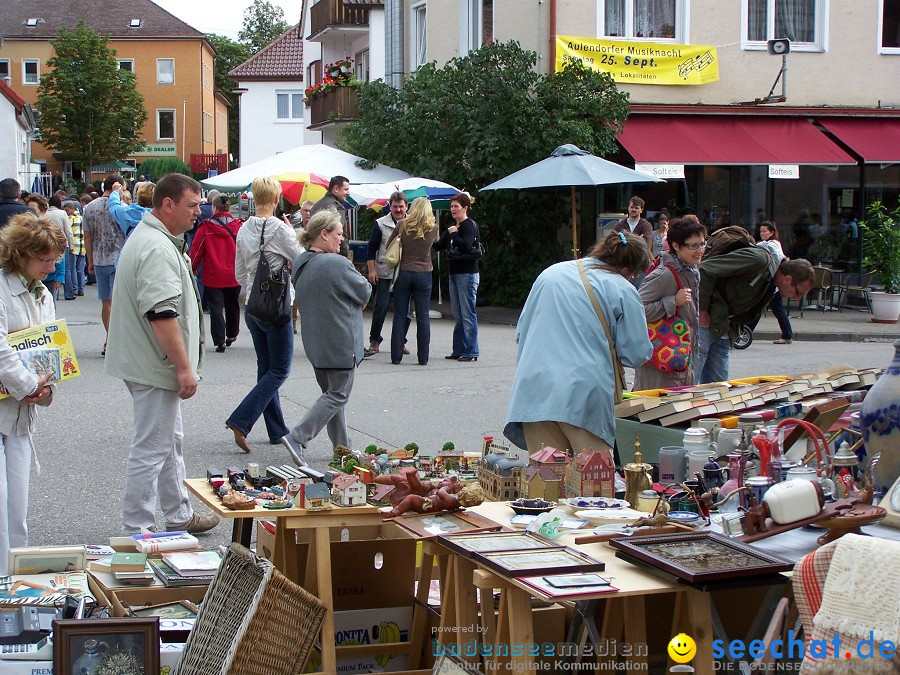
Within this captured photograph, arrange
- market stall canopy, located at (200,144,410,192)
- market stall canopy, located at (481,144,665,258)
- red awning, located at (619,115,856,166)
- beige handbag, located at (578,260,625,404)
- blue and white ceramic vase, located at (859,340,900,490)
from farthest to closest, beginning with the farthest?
red awning, located at (619,115,856,166) → market stall canopy, located at (200,144,410,192) → market stall canopy, located at (481,144,665,258) → beige handbag, located at (578,260,625,404) → blue and white ceramic vase, located at (859,340,900,490)

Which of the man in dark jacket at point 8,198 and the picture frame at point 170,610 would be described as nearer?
the picture frame at point 170,610

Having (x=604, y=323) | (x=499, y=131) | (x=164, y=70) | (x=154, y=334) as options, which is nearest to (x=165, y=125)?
(x=164, y=70)

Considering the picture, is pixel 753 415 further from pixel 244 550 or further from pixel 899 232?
pixel 899 232

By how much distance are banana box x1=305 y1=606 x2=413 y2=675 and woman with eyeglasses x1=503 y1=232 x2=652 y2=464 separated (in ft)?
4.00

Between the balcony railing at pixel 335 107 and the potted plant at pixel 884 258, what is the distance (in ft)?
47.5

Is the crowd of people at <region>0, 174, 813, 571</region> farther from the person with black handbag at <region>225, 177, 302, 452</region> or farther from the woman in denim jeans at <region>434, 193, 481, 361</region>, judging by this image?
the woman in denim jeans at <region>434, 193, 481, 361</region>

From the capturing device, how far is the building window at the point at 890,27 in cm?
2194

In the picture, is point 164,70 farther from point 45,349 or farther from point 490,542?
point 490,542

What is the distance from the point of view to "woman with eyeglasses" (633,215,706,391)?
23.5ft

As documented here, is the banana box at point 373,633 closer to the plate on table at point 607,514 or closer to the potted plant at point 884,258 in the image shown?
the plate on table at point 607,514

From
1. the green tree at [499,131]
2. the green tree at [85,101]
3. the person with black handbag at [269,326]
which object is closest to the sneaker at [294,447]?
the person with black handbag at [269,326]

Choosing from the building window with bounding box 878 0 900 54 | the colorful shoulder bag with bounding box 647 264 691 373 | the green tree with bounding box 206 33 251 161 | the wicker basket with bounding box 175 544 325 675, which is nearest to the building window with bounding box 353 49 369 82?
the building window with bounding box 878 0 900 54

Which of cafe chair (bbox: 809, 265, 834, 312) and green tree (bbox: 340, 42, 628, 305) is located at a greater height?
green tree (bbox: 340, 42, 628, 305)

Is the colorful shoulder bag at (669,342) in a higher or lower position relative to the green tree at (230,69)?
lower
